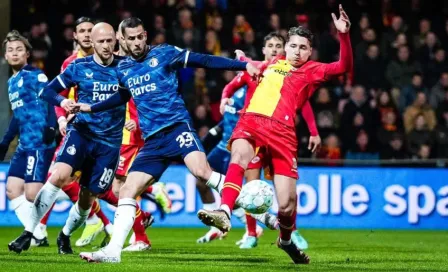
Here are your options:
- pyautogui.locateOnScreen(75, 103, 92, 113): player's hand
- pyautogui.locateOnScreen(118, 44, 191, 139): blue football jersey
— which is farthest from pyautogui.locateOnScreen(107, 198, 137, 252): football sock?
pyautogui.locateOnScreen(75, 103, 92, 113): player's hand

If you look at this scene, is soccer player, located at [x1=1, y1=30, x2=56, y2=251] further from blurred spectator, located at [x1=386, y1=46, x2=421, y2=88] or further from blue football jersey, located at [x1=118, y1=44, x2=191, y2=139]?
blurred spectator, located at [x1=386, y1=46, x2=421, y2=88]

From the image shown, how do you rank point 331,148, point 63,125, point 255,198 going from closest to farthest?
point 255,198
point 63,125
point 331,148

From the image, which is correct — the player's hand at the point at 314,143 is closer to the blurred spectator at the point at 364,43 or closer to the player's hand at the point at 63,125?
the player's hand at the point at 63,125

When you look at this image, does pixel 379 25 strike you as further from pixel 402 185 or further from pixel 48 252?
→ pixel 48 252

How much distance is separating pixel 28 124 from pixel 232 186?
3564 mm

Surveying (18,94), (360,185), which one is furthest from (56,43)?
(18,94)

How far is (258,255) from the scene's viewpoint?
409 inches

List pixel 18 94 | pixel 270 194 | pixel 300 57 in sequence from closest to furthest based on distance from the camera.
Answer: pixel 270 194
pixel 300 57
pixel 18 94

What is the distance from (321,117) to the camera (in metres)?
17.6

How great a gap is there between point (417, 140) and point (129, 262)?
31.9ft

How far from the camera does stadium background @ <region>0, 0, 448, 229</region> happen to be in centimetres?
1616

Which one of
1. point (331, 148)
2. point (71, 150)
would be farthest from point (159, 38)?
point (71, 150)

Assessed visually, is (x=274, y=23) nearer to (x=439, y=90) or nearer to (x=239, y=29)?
(x=239, y=29)

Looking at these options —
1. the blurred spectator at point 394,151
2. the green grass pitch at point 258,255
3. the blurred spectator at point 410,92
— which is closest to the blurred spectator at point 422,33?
the blurred spectator at point 410,92
